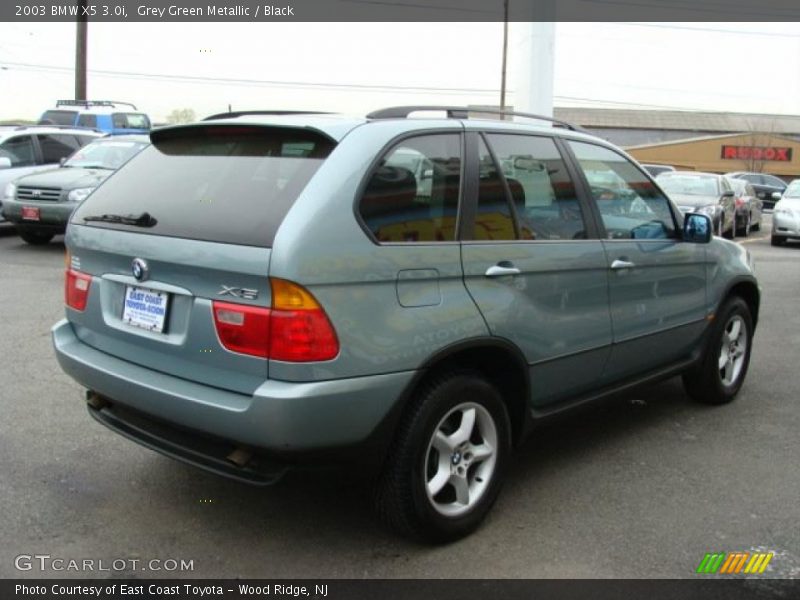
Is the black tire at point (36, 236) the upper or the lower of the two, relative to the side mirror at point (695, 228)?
lower

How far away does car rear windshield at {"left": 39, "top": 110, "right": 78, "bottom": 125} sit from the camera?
22234 millimetres

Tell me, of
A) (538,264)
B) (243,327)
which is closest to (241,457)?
(243,327)

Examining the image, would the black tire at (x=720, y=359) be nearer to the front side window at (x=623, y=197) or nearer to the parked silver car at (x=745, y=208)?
the front side window at (x=623, y=197)

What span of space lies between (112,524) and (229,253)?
145 cm

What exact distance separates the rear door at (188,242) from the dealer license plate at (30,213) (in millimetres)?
8394

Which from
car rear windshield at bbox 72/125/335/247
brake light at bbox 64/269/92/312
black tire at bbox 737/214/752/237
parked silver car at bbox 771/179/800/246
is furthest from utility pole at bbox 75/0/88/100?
brake light at bbox 64/269/92/312

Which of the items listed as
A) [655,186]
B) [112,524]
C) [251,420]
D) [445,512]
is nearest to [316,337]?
[251,420]

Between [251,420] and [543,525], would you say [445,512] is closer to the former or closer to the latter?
[543,525]

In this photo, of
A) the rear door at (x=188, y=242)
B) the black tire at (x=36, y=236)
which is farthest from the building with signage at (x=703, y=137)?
the rear door at (x=188, y=242)

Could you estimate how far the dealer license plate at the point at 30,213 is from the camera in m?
11.2

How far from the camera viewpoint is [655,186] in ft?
15.4

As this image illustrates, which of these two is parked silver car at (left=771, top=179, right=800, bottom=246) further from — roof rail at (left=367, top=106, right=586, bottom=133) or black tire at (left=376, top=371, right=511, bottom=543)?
black tire at (left=376, top=371, right=511, bottom=543)

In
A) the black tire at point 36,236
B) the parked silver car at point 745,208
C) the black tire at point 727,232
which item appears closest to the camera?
the black tire at point 36,236

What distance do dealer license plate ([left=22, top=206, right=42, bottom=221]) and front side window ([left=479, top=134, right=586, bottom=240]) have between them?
30.7ft
